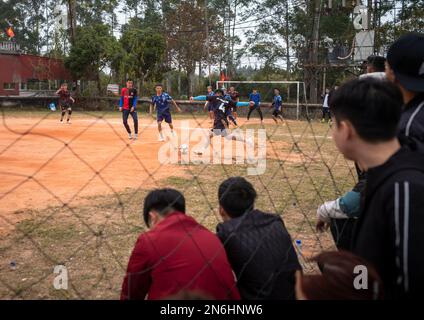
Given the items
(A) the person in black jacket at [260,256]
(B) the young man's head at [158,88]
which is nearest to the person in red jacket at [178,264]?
(A) the person in black jacket at [260,256]

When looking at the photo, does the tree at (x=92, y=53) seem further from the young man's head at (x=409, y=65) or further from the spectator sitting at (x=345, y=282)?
the spectator sitting at (x=345, y=282)

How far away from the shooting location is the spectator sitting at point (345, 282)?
1323 millimetres

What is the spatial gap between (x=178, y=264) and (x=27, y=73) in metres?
28.6

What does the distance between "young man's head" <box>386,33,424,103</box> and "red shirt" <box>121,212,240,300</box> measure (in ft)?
3.48

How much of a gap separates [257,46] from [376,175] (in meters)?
34.2

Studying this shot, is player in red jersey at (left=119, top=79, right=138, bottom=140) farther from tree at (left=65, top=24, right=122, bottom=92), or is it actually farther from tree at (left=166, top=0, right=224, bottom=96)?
tree at (left=166, top=0, right=224, bottom=96)

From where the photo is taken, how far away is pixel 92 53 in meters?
26.7

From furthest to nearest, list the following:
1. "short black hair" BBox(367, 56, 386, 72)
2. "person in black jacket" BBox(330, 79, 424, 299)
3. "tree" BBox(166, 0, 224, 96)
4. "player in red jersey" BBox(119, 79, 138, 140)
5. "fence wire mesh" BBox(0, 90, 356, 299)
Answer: "tree" BBox(166, 0, 224, 96) < "player in red jersey" BBox(119, 79, 138, 140) < "fence wire mesh" BBox(0, 90, 356, 299) < "short black hair" BBox(367, 56, 386, 72) < "person in black jacket" BBox(330, 79, 424, 299)

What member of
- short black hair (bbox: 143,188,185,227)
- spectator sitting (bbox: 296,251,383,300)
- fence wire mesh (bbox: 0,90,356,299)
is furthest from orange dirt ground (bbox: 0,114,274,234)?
spectator sitting (bbox: 296,251,383,300)

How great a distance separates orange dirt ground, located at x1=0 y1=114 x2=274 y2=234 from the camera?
18.1ft

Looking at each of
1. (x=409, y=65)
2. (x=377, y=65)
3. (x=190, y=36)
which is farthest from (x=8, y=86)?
(x=409, y=65)

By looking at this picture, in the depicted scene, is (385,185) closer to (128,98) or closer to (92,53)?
(128,98)
